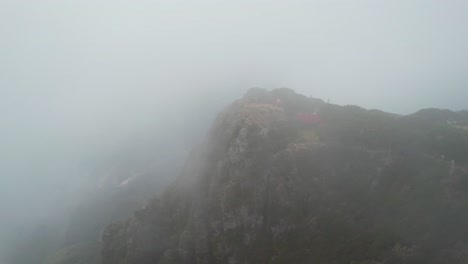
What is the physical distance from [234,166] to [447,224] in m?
37.8

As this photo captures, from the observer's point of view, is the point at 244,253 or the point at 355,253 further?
the point at 244,253

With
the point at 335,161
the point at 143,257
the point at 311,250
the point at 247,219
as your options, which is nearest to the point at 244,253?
the point at 247,219

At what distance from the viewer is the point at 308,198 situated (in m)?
61.5

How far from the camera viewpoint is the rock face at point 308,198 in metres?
50.5

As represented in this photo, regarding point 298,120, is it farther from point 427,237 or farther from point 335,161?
point 427,237

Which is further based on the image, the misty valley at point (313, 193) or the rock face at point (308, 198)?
the misty valley at point (313, 193)

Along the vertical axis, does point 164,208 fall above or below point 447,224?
below

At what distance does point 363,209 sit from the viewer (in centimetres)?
5588

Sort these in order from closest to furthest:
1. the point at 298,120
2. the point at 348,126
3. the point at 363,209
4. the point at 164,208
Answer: the point at 363,209 < the point at 348,126 < the point at 298,120 < the point at 164,208

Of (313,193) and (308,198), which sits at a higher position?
(313,193)

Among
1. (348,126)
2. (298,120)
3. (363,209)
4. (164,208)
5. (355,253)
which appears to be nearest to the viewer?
(355,253)

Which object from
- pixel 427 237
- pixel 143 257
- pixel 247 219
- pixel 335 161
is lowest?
pixel 143 257

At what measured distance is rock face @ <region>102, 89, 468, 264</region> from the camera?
50.5 meters

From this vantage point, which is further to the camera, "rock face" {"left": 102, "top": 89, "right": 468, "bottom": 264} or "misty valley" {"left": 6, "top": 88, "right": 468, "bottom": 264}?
"misty valley" {"left": 6, "top": 88, "right": 468, "bottom": 264}
